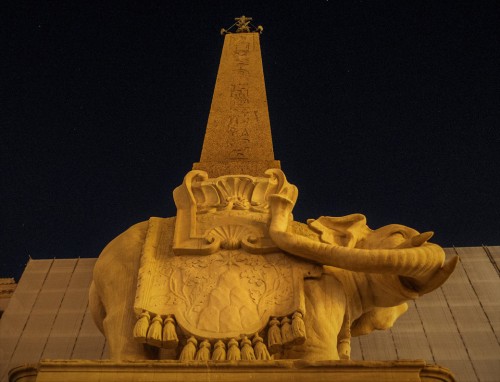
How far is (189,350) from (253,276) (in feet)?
2.41

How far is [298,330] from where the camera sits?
141 inches

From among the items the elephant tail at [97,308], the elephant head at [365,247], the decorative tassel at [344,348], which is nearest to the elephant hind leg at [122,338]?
the elephant tail at [97,308]

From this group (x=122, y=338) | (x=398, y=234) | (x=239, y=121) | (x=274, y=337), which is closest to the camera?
(x=274, y=337)

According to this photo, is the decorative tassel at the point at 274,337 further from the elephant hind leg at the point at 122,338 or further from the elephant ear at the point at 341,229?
the elephant ear at the point at 341,229

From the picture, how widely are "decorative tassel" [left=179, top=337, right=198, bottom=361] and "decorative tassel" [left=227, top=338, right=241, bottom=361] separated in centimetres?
20

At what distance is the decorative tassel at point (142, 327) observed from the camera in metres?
3.59

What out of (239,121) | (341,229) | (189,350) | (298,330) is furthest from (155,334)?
(239,121)

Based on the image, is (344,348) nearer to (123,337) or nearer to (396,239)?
(396,239)

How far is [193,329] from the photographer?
144 inches

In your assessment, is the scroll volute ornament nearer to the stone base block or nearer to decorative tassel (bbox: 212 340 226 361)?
decorative tassel (bbox: 212 340 226 361)

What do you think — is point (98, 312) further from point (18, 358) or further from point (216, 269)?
point (18, 358)

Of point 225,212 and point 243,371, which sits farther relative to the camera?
point 225,212

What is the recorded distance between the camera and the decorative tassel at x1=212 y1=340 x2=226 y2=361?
3.44 meters

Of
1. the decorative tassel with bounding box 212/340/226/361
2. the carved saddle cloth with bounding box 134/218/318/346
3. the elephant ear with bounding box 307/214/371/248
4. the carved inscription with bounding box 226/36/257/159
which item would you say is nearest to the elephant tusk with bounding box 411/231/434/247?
the elephant ear with bounding box 307/214/371/248
